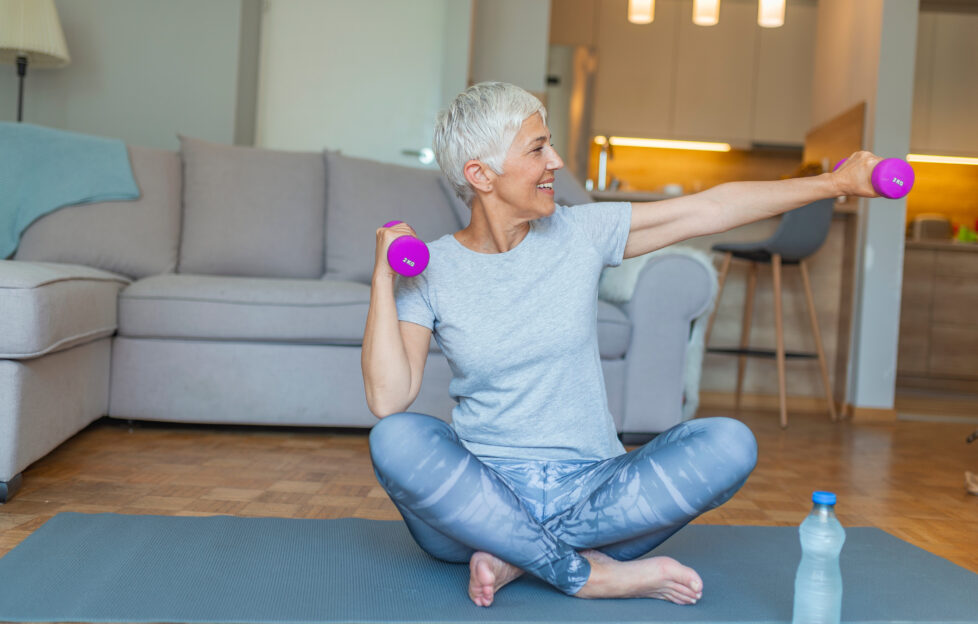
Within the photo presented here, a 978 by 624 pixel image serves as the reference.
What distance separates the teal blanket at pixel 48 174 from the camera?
2.88 m

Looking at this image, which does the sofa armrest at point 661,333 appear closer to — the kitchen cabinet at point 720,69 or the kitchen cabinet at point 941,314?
the kitchen cabinet at point 941,314

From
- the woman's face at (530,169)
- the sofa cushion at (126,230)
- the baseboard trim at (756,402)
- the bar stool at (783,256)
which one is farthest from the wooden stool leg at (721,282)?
the woman's face at (530,169)

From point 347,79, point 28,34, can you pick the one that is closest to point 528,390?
point 28,34

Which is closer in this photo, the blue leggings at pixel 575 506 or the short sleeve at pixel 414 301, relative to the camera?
the blue leggings at pixel 575 506

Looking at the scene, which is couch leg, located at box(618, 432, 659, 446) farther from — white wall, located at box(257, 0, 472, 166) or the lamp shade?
the lamp shade

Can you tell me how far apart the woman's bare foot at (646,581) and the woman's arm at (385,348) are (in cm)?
39

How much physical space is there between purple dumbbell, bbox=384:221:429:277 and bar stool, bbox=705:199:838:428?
8.69 ft

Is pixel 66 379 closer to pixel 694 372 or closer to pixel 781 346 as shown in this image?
pixel 694 372

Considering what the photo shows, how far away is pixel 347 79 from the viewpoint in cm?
459

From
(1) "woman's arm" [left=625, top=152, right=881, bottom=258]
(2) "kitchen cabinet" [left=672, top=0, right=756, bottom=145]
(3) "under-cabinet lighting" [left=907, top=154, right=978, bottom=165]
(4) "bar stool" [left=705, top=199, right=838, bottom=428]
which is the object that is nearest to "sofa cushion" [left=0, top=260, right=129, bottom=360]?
(1) "woman's arm" [left=625, top=152, right=881, bottom=258]

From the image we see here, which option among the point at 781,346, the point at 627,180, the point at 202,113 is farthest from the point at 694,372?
the point at 627,180

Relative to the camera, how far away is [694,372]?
2.93 metres

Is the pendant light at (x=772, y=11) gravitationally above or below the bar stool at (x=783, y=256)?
above

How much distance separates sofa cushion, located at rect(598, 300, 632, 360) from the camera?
2.77 m
